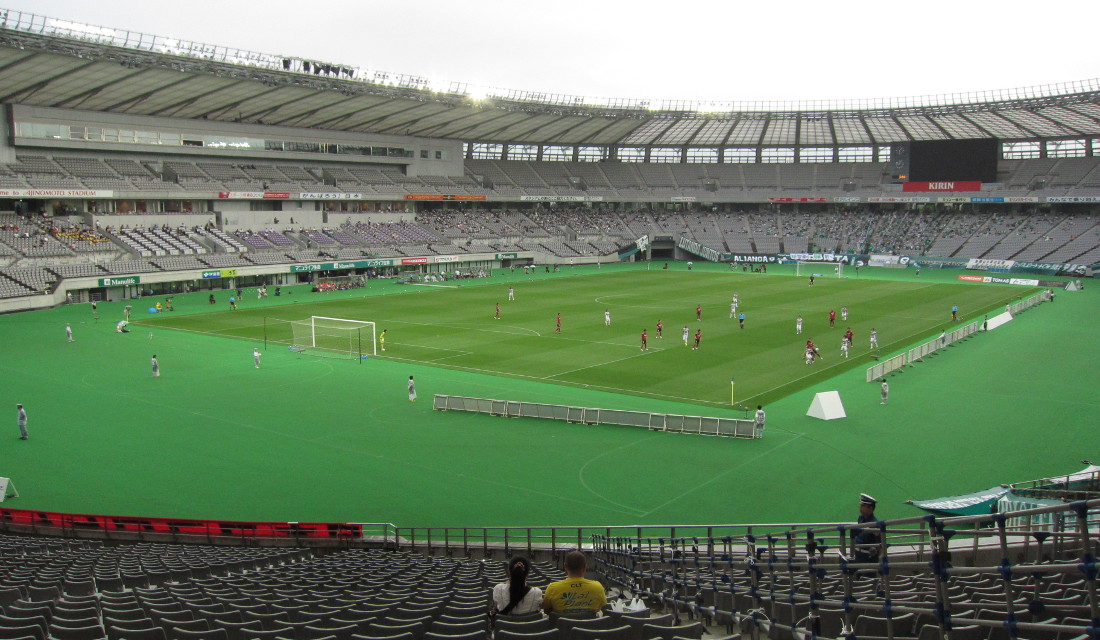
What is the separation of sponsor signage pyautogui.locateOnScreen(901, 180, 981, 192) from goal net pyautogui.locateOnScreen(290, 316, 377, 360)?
84407 millimetres

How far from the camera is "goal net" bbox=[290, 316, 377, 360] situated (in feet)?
148

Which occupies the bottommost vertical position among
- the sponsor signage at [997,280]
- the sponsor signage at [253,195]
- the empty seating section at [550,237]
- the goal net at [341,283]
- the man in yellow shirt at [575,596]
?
the man in yellow shirt at [575,596]

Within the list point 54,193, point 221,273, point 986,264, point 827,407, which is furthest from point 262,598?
point 986,264

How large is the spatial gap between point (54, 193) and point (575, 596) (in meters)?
76.9

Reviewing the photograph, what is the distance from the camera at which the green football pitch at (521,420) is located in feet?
73.8

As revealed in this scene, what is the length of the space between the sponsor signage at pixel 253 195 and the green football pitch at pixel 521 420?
27.1 meters

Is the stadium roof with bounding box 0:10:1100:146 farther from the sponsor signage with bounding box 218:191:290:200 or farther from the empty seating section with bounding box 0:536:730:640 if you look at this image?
the empty seating section with bounding box 0:536:730:640

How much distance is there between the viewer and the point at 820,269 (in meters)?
102

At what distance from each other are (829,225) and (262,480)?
10804cm

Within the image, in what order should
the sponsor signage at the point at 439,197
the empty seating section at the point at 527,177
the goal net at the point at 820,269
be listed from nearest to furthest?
the empty seating section at the point at 527,177 < the goal net at the point at 820,269 < the sponsor signage at the point at 439,197

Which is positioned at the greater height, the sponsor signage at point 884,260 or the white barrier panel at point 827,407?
the sponsor signage at point 884,260

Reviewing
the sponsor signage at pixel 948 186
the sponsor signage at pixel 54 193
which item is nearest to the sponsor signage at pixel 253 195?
the sponsor signage at pixel 54 193

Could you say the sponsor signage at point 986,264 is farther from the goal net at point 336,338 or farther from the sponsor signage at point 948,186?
the goal net at point 336,338

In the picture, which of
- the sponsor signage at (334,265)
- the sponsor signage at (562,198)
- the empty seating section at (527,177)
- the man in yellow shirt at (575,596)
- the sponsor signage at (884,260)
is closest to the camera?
the man in yellow shirt at (575,596)
